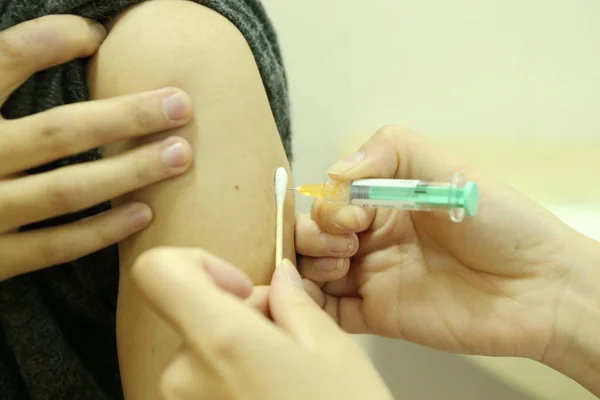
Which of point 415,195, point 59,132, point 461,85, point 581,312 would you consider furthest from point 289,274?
point 461,85

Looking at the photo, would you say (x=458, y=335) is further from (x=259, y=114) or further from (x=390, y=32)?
(x=390, y=32)

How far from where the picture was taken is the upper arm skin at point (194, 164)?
0.57m

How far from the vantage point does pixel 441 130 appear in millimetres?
1136

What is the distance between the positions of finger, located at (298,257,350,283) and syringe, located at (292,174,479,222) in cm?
13

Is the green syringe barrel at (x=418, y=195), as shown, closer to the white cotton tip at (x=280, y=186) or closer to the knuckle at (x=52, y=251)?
the white cotton tip at (x=280, y=186)

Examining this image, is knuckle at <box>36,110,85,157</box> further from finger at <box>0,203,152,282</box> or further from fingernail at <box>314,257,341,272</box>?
fingernail at <box>314,257,341,272</box>

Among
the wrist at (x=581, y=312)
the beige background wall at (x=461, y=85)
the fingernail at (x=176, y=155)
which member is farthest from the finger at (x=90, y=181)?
the beige background wall at (x=461, y=85)

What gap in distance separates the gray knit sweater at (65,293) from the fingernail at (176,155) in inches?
5.3

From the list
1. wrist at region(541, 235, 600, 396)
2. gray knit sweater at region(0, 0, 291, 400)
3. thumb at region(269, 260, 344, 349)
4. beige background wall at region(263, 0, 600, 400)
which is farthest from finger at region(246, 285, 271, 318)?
beige background wall at region(263, 0, 600, 400)

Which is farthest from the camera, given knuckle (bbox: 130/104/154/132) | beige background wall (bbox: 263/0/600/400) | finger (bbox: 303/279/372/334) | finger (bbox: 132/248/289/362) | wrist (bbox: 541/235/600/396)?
beige background wall (bbox: 263/0/600/400)

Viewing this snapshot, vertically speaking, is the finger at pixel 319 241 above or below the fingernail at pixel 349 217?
below

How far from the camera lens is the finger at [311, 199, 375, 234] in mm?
676

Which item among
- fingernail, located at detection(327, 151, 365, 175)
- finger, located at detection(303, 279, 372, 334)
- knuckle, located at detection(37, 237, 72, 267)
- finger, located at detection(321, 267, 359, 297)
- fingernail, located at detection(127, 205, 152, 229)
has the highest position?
fingernail, located at detection(327, 151, 365, 175)

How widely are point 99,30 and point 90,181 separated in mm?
163
